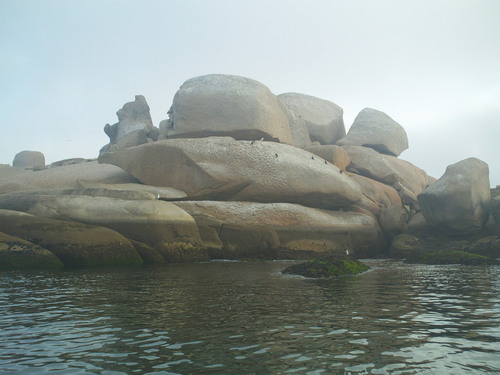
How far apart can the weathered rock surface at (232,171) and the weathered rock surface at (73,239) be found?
9.78 m

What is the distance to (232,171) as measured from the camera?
27703 mm

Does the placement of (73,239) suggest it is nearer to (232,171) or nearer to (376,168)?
(232,171)

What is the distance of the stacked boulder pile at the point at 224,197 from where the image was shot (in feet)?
59.9

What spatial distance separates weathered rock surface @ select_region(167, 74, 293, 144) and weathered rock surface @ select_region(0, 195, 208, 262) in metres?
12.6

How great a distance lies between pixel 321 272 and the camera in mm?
14648

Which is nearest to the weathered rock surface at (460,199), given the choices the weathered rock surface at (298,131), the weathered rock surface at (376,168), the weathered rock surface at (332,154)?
the weathered rock surface at (332,154)

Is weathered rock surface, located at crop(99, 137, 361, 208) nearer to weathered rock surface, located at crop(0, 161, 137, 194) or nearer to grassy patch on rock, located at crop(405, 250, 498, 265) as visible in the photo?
weathered rock surface, located at crop(0, 161, 137, 194)

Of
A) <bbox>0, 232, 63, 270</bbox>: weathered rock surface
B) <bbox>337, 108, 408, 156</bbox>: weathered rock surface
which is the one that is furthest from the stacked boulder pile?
<bbox>337, 108, 408, 156</bbox>: weathered rock surface

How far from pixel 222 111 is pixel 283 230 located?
11.0m

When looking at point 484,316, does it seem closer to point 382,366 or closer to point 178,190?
point 382,366

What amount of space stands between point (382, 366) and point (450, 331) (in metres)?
2.33

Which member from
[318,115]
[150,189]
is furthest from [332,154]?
[150,189]

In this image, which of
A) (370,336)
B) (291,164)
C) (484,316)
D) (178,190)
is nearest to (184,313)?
(370,336)

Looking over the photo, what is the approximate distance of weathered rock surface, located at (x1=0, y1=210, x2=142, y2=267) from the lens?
1688 cm
